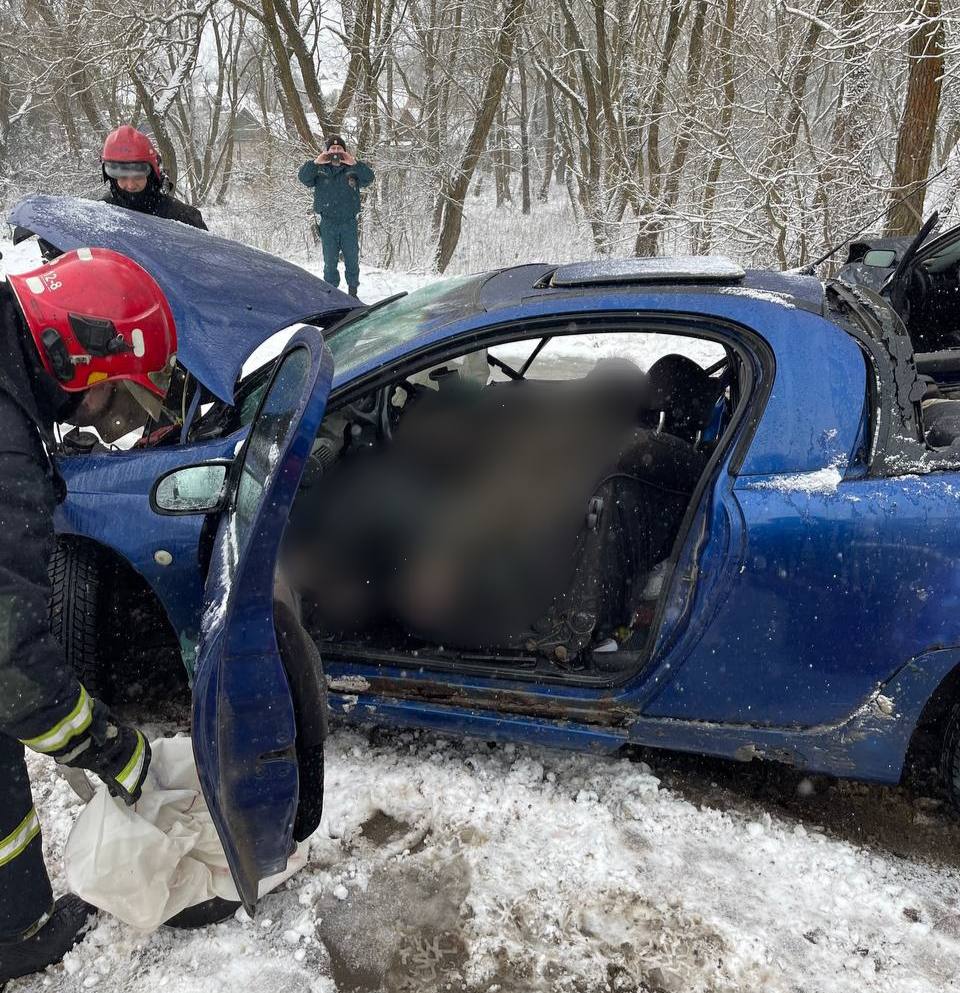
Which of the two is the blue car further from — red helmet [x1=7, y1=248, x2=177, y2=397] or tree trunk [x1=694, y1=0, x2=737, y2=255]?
tree trunk [x1=694, y1=0, x2=737, y2=255]

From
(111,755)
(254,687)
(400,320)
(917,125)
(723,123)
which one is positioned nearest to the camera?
(254,687)

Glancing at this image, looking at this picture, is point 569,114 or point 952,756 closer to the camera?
point 952,756

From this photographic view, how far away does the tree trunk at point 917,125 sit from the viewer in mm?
6744

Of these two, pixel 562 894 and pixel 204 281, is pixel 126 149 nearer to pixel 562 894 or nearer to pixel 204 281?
pixel 204 281

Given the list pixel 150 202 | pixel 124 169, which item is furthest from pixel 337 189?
pixel 124 169

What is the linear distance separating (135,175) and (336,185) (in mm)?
5444

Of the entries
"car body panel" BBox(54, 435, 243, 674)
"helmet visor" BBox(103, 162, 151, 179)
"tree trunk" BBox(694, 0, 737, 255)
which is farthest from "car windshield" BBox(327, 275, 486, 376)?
"tree trunk" BBox(694, 0, 737, 255)

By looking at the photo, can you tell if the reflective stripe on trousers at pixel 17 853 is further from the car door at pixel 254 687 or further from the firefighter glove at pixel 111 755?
the car door at pixel 254 687

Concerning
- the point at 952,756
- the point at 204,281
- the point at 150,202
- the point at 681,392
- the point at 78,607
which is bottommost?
the point at 952,756

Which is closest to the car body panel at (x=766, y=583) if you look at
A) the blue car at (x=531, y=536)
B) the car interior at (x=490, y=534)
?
the blue car at (x=531, y=536)

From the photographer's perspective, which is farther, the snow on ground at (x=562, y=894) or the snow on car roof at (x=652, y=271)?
the snow on car roof at (x=652, y=271)

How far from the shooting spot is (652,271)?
2.21 m

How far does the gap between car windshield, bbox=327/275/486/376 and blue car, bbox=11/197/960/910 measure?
0.06ft

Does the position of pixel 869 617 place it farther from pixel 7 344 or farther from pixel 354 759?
pixel 7 344
